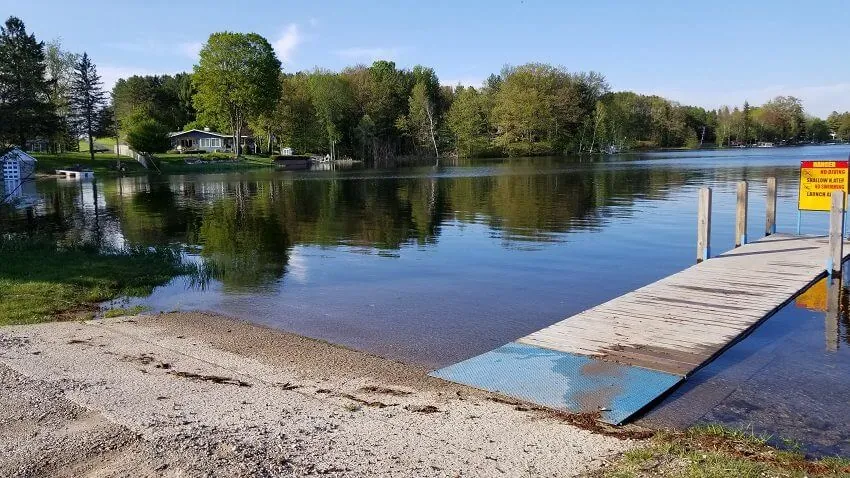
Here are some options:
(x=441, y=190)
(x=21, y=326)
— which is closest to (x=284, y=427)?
(x=21, y=326)

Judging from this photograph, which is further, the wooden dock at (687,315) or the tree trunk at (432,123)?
the tree trunk at (432,123)

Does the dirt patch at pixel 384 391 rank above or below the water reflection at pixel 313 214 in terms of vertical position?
below

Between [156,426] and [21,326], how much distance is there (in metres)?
5.62

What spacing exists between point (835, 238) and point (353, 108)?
10323 cm

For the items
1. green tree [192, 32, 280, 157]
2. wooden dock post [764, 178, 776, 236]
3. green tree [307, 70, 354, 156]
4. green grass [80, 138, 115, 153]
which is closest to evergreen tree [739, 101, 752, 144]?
green tree [307, 70, 354, 156]

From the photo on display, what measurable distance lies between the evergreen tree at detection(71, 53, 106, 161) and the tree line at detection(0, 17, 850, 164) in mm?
155

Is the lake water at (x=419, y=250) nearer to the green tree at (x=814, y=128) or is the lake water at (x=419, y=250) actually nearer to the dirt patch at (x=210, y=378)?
the dirt patch at (x=210, y=378)

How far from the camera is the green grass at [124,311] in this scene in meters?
11.5

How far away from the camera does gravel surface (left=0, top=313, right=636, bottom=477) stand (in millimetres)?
5277

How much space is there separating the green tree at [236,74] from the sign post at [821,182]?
82624 mm

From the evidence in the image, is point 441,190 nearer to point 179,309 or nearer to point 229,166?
point 179,309

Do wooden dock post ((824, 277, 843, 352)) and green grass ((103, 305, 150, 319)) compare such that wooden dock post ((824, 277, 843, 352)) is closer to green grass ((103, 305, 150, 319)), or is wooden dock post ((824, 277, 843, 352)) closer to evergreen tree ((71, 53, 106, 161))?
green grass ((103, 305, 150, 319))

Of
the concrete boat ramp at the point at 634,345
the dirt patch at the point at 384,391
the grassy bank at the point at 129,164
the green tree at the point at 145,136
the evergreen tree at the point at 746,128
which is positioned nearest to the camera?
the concrete boat ramp at the point at 634,345

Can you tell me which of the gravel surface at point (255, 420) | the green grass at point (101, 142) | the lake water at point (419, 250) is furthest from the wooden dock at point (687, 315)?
the green grass at point (101, 142)
